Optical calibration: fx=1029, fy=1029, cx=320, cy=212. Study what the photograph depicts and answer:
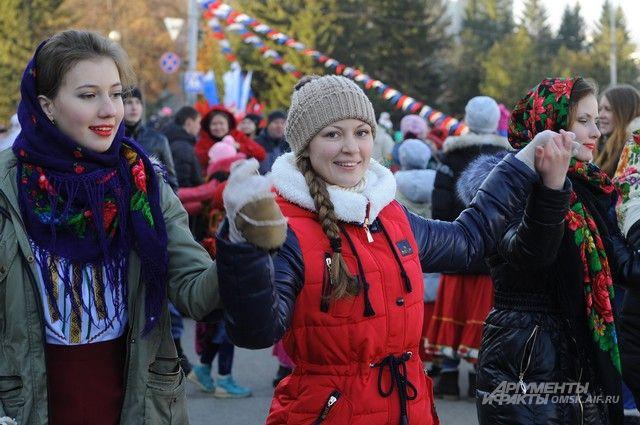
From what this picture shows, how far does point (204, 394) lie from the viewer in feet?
26.0

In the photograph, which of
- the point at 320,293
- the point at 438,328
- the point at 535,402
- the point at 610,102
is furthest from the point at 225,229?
the point at 438,328

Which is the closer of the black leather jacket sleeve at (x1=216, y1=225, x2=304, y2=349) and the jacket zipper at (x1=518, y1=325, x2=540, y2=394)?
the black leather jacket sleeve at (x1=216, y1=225, x2=304, y2=349)

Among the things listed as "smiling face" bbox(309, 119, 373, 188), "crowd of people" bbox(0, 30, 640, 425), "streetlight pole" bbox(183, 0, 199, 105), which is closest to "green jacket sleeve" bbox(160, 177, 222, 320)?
"crowd of people" bbox(0, 30, 640, 425)

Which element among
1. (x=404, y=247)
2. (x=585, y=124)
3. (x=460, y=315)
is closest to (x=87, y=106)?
(x=404, y=247)

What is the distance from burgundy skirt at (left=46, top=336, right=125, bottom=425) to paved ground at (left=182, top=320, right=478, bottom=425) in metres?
4.03

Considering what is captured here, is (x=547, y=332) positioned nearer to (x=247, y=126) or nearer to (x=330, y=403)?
(x=330, y=403)

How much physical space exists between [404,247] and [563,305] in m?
1.04

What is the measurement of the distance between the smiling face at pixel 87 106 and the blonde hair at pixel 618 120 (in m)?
4.30

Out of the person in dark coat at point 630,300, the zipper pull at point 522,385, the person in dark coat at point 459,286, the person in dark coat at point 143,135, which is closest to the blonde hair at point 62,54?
the zipper pull at point 522,385

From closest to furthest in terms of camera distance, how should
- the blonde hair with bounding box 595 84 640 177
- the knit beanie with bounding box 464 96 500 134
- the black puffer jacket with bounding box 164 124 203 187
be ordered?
1. the blonde hair with bounding box 595 84 640 177
2. the knit beanie with bounding box 464 96 500 134
3. the black puffer jacket with bounding box 164 124 203 187

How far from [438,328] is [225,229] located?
5.31 metres

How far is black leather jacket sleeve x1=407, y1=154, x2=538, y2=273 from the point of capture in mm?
3404

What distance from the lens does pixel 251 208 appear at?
8.14ft

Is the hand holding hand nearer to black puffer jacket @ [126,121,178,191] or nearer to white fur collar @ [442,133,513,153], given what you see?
white fur collar @ [442,133,513,153]
